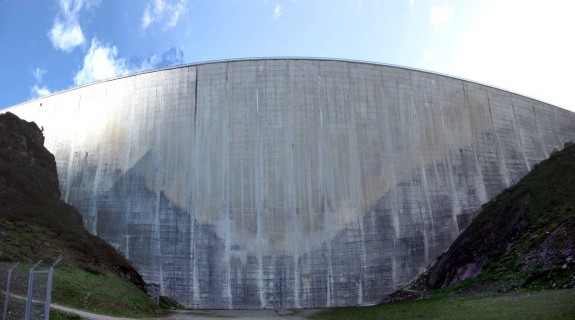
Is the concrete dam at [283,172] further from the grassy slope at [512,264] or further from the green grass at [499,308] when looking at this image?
the green grass at [499,308]

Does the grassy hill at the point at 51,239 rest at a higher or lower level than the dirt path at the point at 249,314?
higher

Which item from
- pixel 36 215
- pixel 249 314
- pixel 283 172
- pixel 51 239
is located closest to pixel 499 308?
pixel 249 314

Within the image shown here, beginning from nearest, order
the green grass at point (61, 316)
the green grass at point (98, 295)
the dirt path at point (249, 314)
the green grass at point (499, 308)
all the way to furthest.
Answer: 1. the green grass at point (61, 316)
2. the green grass at point (499, 308)
3. the green grass at point (98, 295)
4. the dirt path at point (249, 314)

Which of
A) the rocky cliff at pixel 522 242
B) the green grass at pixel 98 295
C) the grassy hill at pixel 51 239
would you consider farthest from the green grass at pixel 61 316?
the rocky cliff at pixel 522 242

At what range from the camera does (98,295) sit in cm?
1669

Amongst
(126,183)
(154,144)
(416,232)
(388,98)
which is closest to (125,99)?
(154,144)

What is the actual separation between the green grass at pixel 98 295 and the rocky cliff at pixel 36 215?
1.61m

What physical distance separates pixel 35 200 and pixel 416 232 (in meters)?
21.6

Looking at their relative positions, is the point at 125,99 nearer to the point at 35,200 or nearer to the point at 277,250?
the point at 35,200

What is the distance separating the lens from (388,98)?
30312 millimetres

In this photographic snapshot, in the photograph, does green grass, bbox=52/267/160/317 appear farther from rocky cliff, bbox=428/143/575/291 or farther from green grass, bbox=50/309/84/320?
rocky cliff, bbox=428/143/575/291

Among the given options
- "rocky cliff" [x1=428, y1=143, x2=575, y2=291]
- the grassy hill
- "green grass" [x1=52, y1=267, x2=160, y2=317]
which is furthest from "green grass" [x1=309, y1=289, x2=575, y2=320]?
the grassy hill

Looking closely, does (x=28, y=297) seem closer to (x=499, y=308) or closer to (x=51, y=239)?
(x=499, y=308)

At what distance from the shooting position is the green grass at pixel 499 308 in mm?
11603
